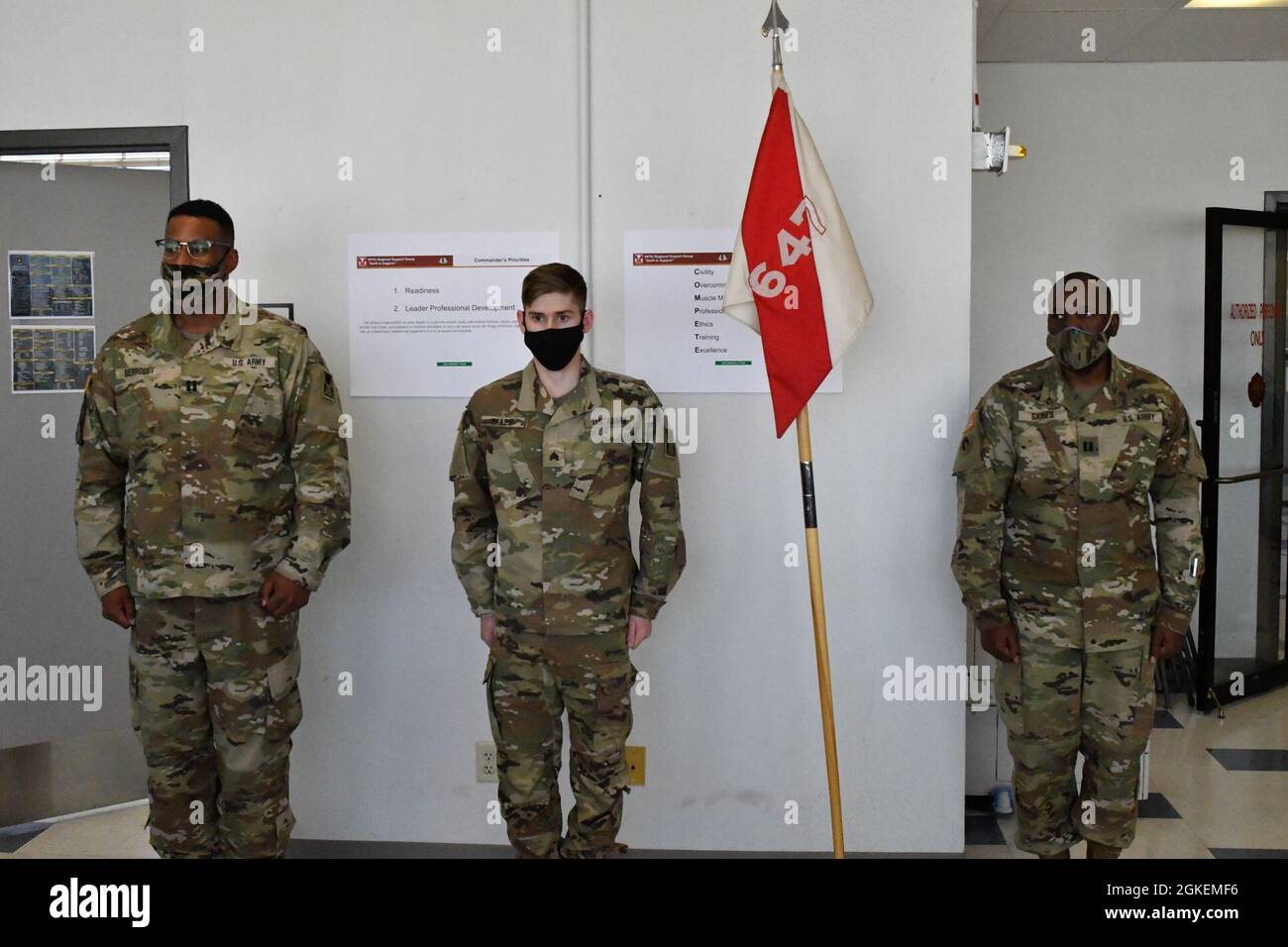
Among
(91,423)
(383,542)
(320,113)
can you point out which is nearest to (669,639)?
(383,542)

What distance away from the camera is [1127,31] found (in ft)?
13.2

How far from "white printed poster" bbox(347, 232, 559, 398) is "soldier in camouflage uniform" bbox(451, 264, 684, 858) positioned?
0.52m

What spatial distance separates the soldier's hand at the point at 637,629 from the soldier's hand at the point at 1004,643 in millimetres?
824

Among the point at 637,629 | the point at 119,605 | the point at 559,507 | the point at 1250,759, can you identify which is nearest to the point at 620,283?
the point at 559,507

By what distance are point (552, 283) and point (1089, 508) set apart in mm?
1339

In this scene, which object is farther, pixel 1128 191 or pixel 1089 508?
pixel 1128 191

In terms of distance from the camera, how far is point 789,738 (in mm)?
2904

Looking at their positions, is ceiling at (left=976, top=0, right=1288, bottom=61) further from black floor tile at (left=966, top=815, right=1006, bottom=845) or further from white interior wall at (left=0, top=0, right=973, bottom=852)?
black floor tile at (left=966, top=815, right=1006, bottom=845)

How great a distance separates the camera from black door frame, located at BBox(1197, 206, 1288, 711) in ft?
13.4

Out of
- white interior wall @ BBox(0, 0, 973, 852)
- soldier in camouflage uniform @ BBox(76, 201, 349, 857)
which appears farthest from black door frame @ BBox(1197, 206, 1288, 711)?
soldier in camouflage uniform @ BBox(76, 201, 349, 857)

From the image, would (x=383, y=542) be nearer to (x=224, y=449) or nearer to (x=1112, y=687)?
(x=224, y=449)

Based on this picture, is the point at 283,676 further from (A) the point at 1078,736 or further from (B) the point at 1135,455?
(B) the point at 1135,455

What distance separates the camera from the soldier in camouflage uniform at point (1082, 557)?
7.95 feet

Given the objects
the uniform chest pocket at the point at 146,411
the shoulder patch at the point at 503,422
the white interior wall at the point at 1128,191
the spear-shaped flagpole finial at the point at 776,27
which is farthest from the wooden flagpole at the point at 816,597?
the white interior wall at the point at 1128,191
